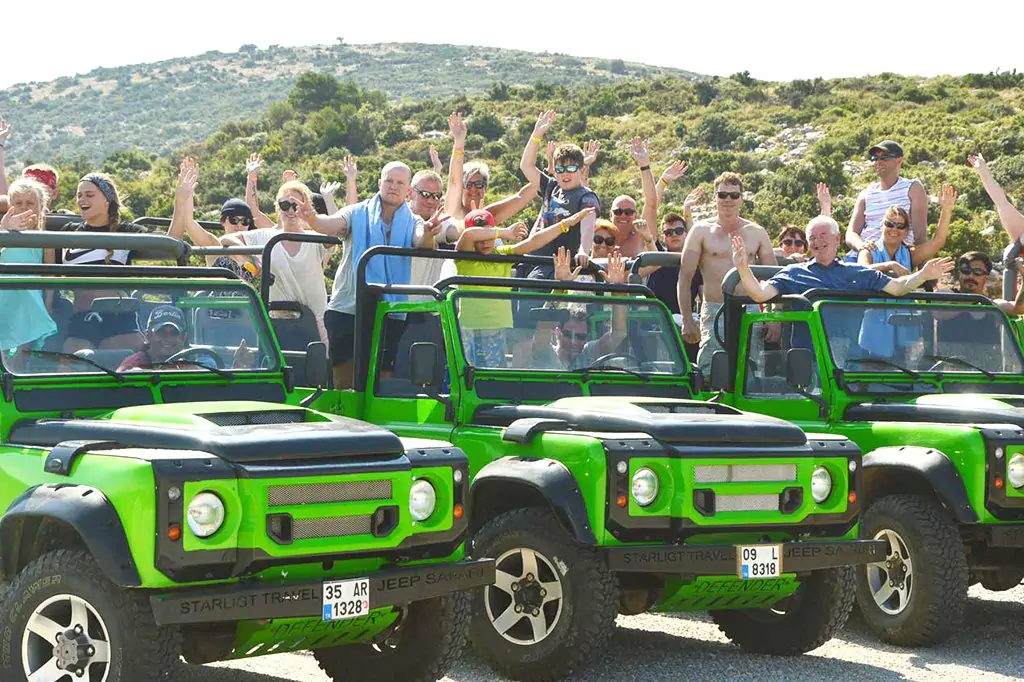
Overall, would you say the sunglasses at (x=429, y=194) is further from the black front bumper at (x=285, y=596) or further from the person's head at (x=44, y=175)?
the black front bumper at (x=285, y=596)

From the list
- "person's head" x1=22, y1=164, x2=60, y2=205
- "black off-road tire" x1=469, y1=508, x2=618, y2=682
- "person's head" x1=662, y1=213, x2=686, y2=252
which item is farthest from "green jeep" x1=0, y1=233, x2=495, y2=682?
"person's head" x1=662, y1=213, x2=686, y2=252

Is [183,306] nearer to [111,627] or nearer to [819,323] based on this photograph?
→ [111,627]

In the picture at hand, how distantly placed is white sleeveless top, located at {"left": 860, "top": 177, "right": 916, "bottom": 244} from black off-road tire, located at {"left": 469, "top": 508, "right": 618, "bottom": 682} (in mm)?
4966

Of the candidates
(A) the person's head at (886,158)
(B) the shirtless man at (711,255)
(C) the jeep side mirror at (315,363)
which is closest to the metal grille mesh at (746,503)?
(C) the jeep side mirror at (315,363)

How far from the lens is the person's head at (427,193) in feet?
32.6

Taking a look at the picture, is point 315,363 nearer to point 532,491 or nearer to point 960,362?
point 532,491

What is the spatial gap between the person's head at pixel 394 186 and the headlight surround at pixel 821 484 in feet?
10.8

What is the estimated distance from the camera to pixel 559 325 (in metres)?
8.26

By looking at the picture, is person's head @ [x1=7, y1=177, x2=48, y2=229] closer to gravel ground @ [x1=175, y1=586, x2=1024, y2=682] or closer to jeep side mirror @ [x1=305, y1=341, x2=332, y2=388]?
jeep side mirror @ [x1=305, y1=341, x2=332, y2=388]

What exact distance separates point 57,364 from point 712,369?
379cm

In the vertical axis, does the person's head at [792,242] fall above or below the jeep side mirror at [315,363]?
above

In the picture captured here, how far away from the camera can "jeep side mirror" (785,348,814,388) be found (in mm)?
8594

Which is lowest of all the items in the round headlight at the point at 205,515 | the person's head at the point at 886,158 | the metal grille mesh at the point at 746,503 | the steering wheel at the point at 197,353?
the metal grille mesh at the point at 746,503

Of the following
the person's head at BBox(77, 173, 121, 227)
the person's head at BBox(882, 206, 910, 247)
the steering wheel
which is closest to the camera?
the steering wheel
